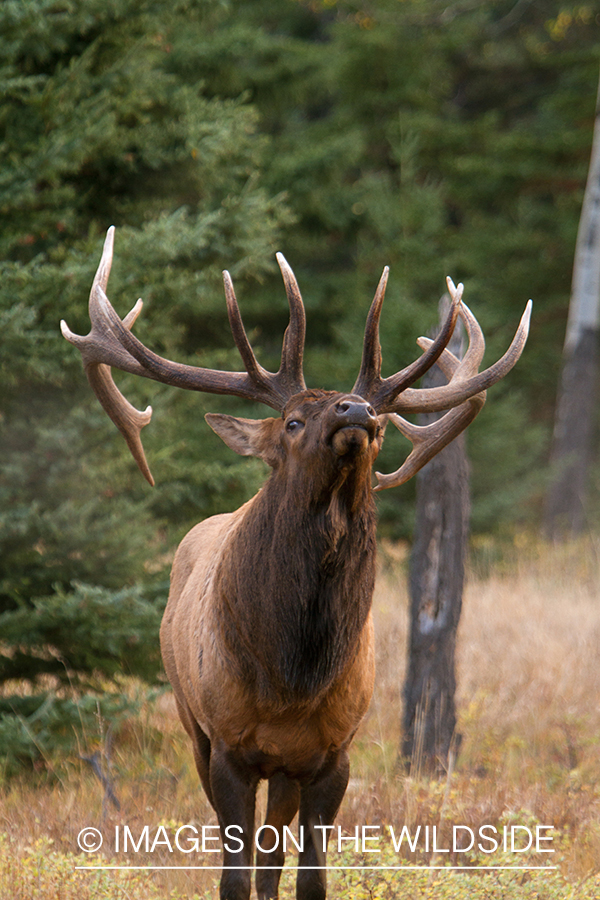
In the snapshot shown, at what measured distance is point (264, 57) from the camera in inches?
464

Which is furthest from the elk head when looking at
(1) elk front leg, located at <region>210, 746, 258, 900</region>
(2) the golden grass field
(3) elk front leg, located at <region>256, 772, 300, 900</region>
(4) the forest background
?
(2) the golden grass field

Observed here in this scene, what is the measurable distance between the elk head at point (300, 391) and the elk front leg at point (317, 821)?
46.0 inches

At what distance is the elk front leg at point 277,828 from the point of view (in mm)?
3715

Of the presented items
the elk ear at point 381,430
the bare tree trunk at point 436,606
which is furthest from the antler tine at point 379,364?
the bare tree trunk at point 436,606

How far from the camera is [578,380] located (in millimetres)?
13367

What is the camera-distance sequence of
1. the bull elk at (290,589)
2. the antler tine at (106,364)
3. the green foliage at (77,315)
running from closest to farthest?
the bull elk at (290,589) < the antler tine at (106,364) < the green foliage at (77,315)

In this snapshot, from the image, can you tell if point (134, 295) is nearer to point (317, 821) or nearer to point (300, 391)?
point (300, 391)

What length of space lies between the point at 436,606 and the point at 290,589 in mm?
2434

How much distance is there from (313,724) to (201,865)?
1.31m

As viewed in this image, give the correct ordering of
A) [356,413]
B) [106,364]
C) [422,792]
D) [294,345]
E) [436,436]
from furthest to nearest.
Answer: [422,792] → [436,436] → [106,364] → [294,345] → [356,413]

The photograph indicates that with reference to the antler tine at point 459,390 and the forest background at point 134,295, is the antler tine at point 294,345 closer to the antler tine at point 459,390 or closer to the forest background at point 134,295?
the antler tine at point 459,390

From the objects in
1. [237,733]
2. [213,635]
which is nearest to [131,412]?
[213,635]

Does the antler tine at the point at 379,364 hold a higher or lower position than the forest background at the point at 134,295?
lower

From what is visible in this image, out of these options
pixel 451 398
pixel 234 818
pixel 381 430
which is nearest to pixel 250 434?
pixel 381 430
